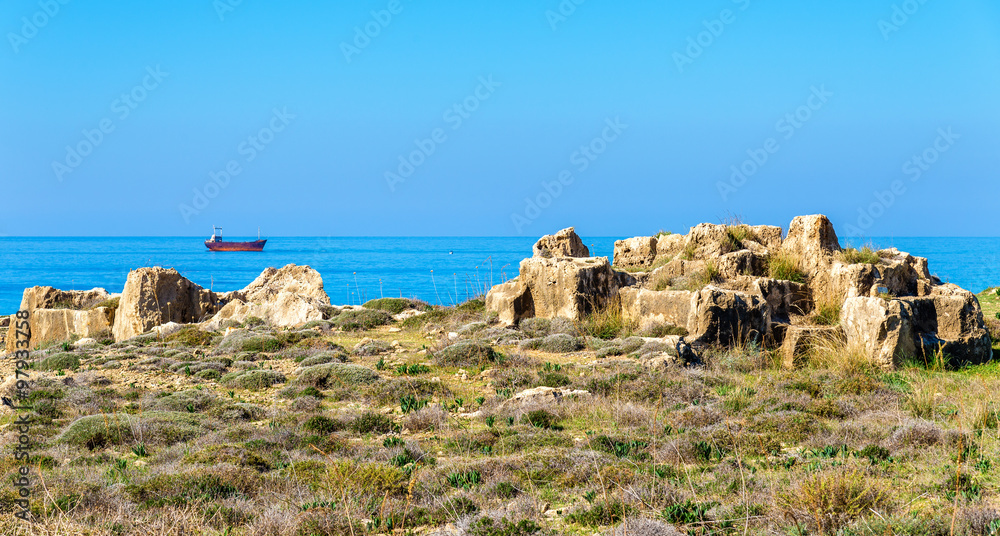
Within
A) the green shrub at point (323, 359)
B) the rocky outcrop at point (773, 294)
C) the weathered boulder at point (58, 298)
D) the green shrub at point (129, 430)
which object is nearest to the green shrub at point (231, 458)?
the green shrub at point (129, 430)

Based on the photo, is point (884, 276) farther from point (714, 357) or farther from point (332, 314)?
point (332, 314)

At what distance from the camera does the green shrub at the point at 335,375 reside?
12664mm

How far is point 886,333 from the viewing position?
484 inches

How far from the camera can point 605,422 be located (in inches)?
375

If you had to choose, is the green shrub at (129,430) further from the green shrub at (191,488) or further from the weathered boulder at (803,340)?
the weathered boulder at (803,340)

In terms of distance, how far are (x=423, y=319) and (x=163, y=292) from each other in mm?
7863

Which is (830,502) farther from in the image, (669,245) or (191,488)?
(669,245)

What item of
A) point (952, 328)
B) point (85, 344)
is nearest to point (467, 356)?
point (952, 328)

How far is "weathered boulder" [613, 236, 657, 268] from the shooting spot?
2016 cm

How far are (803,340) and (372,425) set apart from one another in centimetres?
816

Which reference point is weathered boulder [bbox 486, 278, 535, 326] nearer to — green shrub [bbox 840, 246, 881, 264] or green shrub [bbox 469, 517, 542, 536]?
green shrub [bbox 840, 246, 881, 264]

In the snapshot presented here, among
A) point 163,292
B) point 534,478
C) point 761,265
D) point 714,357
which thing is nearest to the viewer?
point 534,478

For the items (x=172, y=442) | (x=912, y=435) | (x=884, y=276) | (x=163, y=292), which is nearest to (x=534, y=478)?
(x=912, y=435)

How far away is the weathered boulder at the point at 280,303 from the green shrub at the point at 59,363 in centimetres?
523
